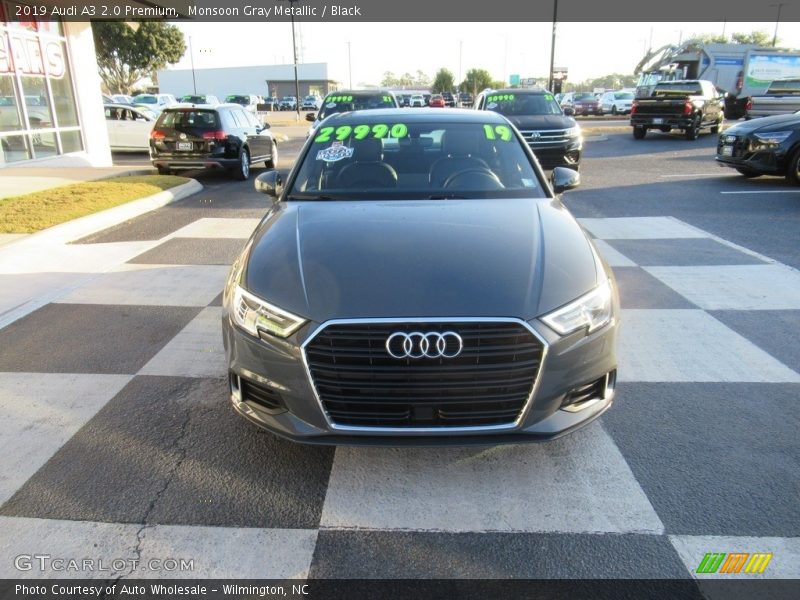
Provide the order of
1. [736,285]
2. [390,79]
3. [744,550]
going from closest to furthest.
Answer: [744,550], [736,285], [390,79]

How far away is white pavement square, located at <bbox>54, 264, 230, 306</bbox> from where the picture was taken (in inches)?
214

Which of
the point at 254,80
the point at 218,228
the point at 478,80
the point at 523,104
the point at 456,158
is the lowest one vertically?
the point at 218,228

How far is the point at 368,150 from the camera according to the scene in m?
4.30

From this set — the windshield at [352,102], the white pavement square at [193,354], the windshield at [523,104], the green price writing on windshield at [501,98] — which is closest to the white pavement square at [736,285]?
the white pavement square at [193,354]

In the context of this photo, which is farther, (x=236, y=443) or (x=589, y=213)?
(x=589, y=213)

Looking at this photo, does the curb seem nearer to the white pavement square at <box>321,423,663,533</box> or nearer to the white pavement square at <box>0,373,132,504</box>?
the white pavement square at <box>0,373,132,504</box>

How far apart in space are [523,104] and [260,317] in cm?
1242

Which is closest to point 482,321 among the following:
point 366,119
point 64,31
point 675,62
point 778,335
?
point 366,119

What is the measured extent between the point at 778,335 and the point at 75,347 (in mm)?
5187

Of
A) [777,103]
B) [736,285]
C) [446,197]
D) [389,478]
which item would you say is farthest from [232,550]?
[777,103]

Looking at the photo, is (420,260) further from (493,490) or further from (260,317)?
(493,490)

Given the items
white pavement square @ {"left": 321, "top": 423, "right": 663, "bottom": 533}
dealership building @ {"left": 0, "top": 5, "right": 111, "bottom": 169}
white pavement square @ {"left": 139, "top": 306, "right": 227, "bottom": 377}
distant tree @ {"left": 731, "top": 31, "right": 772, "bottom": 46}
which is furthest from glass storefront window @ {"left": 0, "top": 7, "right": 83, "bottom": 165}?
distant tree @ {"left": 731, "top": 31, "right": 772, "bottom": 46}

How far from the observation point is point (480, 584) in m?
2.26

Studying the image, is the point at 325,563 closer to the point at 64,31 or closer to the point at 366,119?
the point at 366,119
